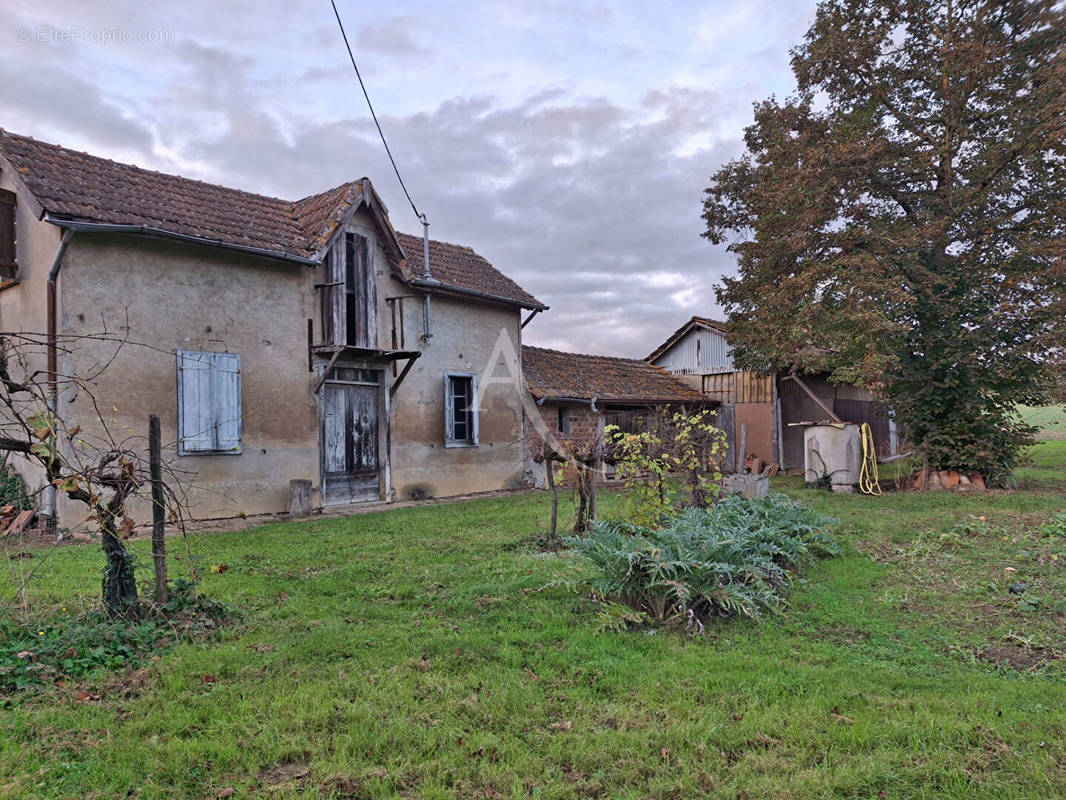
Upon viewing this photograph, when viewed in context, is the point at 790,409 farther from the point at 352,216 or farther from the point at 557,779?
the point at 557,779

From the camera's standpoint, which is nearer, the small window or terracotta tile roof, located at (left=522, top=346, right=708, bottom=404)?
the small window

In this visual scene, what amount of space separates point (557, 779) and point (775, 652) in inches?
83.8

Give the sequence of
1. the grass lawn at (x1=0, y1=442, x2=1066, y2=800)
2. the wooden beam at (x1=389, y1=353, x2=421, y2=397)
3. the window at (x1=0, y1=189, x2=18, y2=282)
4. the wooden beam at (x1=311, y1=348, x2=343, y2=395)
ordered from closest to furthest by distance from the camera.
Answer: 1. the grass lawn at (x1=0, y1=442, x2=1066, y2=800)
2. the window at (x1=0, y1=189, x2=18, y2=282)
3. the wooden beam at (x1=311, y1=348, x2=343, y2=395)
4. the wooden beam at (x1=389, y1=353, x2=421, y2=397)

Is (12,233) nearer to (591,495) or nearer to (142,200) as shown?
(142,200)

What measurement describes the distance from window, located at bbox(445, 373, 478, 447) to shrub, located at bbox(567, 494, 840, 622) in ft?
25.2

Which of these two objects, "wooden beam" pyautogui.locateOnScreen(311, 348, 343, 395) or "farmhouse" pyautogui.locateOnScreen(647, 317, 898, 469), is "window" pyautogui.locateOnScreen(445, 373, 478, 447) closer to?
"wooden beam" pyautogui.locateOnScreen(311, 348, 343, 395)

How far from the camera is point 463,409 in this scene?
44.8 feet

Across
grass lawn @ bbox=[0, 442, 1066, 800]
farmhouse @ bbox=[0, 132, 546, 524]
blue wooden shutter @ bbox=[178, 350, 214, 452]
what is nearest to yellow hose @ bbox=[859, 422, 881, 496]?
grass lawn @ bbox=[0, 442, 1066, 800]

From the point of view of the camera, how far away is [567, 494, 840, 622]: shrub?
4742 millimetres

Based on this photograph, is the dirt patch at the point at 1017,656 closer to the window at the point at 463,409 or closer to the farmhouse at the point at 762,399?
the window at the point at 463,409

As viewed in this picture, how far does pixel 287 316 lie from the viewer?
10570 millimetres

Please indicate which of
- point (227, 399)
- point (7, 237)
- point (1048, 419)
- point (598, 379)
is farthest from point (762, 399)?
point (1048, 419)

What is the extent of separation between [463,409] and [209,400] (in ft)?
17.7

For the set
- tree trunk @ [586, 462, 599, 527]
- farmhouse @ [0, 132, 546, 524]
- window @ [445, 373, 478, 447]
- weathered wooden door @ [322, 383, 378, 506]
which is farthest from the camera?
window @ [445, 373, 478, 447]
